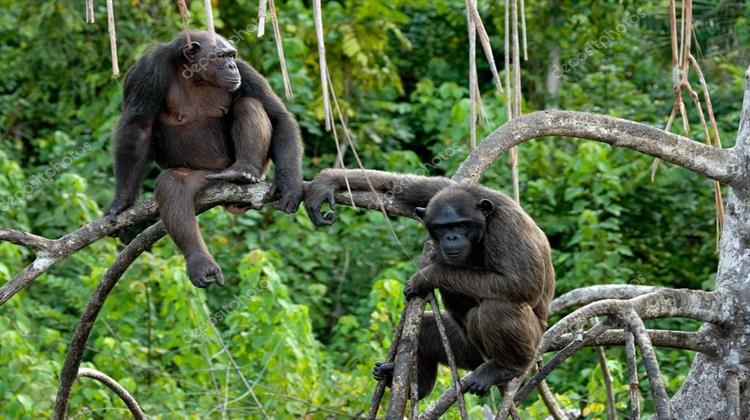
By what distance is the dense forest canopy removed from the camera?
8836 millimetres

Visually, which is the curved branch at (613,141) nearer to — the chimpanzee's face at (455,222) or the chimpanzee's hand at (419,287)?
the chimpanzee's face at (455,222)

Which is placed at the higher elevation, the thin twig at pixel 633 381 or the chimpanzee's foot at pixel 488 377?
the thin twig at pixel 633 381

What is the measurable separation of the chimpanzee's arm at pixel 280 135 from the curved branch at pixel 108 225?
144 mm

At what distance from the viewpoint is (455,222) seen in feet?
16.7

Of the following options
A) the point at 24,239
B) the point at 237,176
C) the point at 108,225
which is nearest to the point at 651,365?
the point at 237,176

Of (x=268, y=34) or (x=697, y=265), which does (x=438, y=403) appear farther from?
(x=268, y=34)

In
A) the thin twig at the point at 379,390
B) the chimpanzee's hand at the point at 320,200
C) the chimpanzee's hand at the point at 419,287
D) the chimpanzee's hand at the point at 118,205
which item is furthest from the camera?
the chimpanzee's hand at the point at 118,205

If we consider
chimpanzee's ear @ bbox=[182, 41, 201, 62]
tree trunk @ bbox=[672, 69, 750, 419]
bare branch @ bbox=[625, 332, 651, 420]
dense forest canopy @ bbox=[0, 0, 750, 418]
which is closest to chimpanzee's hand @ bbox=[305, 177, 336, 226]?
chimpanzee's ear @ bbox=[182, 41, 201, 62]

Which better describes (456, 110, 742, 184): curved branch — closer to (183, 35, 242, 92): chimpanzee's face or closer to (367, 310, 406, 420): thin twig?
(367, 310, 406, 420): thin twig

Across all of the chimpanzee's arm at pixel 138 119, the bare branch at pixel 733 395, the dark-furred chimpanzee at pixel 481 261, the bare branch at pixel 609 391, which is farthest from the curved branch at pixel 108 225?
the bare branch at pixel 609 391

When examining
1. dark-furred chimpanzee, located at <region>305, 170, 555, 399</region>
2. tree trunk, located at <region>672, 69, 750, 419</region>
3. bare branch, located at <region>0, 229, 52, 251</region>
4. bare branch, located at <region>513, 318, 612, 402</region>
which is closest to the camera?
bare branch, located at <region>513, 318, 612, 402</region>

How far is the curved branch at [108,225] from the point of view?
500 centimetres

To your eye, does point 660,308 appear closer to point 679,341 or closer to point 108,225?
point 679,341

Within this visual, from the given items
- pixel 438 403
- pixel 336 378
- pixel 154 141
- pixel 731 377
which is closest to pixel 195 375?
pixel 336 378
